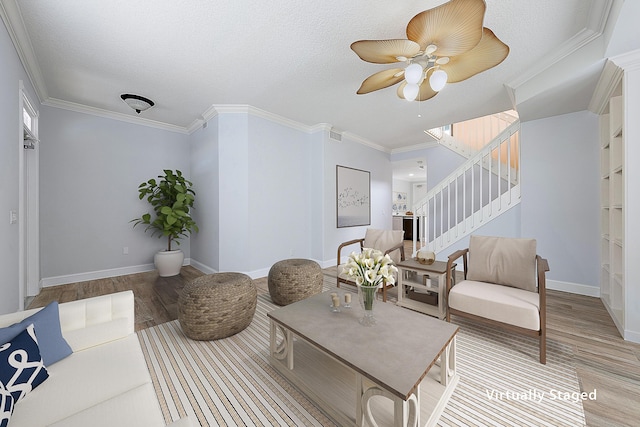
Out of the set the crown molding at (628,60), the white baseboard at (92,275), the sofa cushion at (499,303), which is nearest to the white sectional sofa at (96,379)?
the sofa cushion at (499,303)

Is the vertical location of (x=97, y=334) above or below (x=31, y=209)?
below

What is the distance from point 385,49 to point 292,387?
93.5 inches

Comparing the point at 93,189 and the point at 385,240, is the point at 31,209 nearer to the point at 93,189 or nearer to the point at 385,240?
the point at 93,189

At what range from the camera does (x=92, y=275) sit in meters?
3.71

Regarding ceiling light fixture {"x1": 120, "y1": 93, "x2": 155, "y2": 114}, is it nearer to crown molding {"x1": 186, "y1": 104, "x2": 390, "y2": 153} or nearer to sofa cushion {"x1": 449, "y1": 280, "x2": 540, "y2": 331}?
crown molding {"x1": 186, "y1": 104, "x2": 390, "y2": 153}

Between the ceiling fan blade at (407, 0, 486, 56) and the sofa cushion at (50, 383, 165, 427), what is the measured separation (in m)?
2.28

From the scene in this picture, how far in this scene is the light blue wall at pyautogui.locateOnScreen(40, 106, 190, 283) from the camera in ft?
11.1

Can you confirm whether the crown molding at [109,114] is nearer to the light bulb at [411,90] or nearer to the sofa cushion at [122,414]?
the light bulb at [411,90]

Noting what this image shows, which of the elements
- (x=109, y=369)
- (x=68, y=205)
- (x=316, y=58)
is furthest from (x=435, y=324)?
(x=68, y=205)

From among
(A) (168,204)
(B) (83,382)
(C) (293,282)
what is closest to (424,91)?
(C) (293,282)

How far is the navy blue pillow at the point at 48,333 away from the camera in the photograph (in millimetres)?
1130

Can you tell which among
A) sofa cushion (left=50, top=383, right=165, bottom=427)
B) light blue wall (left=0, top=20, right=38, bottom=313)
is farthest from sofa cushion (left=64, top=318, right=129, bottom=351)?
light blue wall (left=0, top=20, right=38, bottom=313)

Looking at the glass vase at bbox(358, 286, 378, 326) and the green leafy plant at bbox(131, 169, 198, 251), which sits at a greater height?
the green leafy plant at bbox(131, 169, 198, 251)

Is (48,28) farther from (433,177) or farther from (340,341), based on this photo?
(433,177)
